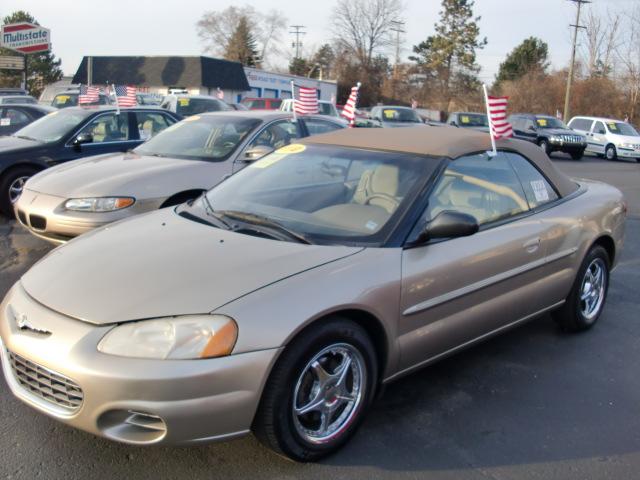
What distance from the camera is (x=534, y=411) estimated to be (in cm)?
347

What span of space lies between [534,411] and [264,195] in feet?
6.52

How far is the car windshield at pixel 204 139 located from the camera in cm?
659

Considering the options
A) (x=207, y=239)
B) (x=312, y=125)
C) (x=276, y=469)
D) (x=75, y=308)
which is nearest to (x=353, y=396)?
(x=276, y=469)

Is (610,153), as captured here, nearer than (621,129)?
Yes

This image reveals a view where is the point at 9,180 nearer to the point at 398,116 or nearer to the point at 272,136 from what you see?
the point at 272,136

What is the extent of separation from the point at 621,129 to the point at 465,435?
24609 mm

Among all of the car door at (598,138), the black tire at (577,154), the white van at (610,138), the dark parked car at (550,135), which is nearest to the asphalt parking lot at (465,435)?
the dark parked car at (550,135)

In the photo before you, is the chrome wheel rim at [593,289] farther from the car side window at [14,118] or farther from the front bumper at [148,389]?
the car side window at [14,118]

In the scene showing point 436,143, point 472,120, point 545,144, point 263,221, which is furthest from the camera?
point 472,120

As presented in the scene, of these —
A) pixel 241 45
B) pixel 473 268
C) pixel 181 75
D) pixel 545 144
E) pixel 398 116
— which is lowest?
pixel 473 268

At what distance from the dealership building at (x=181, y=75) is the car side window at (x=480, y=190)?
43171 millimetres

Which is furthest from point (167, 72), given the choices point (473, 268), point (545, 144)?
point (473, 268)

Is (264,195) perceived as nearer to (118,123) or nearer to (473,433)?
(473,433)

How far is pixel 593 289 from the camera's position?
189 inches
